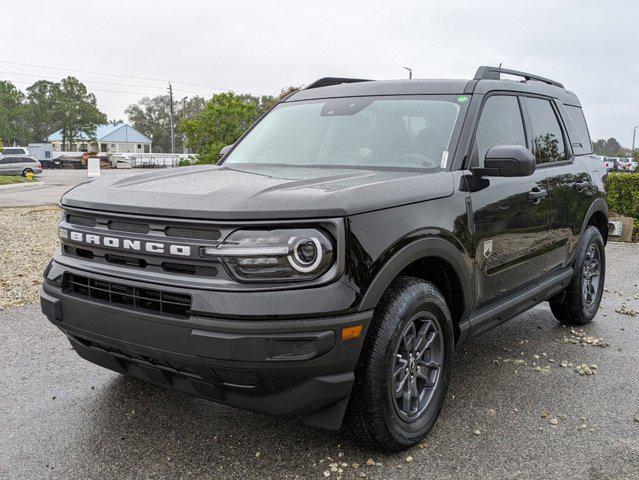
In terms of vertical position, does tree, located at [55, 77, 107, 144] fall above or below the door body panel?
above

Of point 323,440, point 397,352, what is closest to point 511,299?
point 397,352

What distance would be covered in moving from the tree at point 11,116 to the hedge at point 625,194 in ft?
287

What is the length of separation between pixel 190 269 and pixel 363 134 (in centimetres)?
173

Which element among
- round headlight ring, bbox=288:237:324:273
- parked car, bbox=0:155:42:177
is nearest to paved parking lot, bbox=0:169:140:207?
round headlight ring, bbox=288:237:324:273

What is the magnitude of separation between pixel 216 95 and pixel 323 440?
1502cm

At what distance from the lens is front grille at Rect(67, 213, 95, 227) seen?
2.97 meters

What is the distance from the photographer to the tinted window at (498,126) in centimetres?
377

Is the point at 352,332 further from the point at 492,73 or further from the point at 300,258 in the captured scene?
the point at 492,73

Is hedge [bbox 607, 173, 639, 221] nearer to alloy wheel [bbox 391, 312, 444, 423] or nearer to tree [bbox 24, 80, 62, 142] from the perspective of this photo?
alloy wheel [bbox 391, 312, 444, 423]

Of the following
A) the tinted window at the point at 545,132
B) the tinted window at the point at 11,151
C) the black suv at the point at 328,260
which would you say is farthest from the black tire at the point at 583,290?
the tinted window at the point at 11,151

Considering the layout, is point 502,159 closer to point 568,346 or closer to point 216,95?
point 568,346

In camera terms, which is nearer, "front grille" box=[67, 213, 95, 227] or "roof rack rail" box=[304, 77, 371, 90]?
"front grille" box=[67, 213, 95, 227]

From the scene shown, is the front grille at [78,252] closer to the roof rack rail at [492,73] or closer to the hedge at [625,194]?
the roof rack rail at [492,73]

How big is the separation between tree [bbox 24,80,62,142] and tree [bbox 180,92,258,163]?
75.8m
